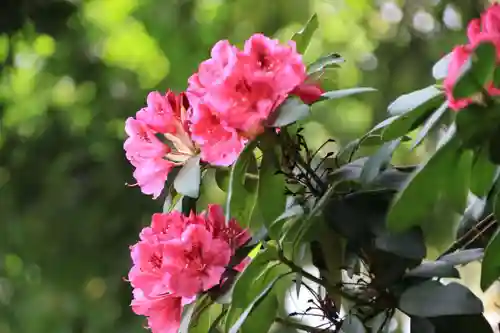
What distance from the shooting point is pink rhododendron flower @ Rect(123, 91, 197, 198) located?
567 millimetres

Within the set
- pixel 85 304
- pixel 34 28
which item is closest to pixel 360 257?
Answer: pixel 85 304

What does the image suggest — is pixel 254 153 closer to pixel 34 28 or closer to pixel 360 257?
pixel 360 257

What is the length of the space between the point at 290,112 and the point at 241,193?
0.24 feet

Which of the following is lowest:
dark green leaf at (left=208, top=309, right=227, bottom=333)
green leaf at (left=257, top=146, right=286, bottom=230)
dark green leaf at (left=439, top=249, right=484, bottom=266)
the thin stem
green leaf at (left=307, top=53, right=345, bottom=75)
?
the thin stem

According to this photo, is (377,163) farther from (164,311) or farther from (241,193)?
(164,311)

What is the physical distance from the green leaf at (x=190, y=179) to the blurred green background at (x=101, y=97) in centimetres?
75

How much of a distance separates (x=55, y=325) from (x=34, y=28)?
0.55 m

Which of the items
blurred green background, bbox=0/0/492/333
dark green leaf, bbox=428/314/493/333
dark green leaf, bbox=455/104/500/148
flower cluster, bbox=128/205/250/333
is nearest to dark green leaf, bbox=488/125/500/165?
dark green leaf, bbox=455/104/500/148

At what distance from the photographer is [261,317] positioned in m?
0.53

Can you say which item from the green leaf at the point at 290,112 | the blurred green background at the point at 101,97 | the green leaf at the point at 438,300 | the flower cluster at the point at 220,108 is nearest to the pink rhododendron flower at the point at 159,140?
the flower cluster at the point at 220,108

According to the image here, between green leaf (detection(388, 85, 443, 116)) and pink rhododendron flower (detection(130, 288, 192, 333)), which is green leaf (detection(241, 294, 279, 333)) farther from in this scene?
green leaf (detection(388, 85, 443, 116))

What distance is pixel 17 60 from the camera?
1.36 metres

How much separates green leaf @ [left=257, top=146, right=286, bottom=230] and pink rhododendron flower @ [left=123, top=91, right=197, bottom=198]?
83 millimetres

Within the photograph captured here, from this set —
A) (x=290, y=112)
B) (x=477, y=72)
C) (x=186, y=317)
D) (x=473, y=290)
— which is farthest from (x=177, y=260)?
(x=473, y=290)
